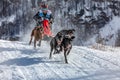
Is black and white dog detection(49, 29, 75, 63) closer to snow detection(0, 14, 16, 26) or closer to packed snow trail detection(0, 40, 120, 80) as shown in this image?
packed snow trail detection(0, 40, 120, 80)

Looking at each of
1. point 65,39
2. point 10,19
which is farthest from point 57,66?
point 10,19

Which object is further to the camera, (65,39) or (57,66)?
(65,39)

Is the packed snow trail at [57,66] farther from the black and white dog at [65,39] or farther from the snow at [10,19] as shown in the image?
the snow at [10,19]

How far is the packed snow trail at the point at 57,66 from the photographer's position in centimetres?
1084

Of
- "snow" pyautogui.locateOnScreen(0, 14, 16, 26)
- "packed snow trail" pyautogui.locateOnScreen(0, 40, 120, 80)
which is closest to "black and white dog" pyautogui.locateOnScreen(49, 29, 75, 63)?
"packed snow trail" pyautogui.locateOnScreen(0, 40, 120, 80)

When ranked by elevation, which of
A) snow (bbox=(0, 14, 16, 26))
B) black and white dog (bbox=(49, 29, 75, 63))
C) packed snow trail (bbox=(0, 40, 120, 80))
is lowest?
snow (bbox=(0, 14, 16, 26))

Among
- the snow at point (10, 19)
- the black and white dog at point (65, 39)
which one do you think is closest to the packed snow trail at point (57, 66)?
the black and white dog at point (65, 39)

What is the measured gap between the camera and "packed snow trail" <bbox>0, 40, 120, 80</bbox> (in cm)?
1084

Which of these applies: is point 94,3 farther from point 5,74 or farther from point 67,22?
point 5,74

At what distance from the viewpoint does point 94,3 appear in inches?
4737

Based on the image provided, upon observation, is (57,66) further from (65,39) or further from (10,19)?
(10,19)

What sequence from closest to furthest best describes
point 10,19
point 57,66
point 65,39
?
1. point 57,66
2. point 65,39
3. point 10,19

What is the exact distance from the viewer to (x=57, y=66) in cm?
1212

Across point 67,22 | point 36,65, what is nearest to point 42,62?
point 36,65
